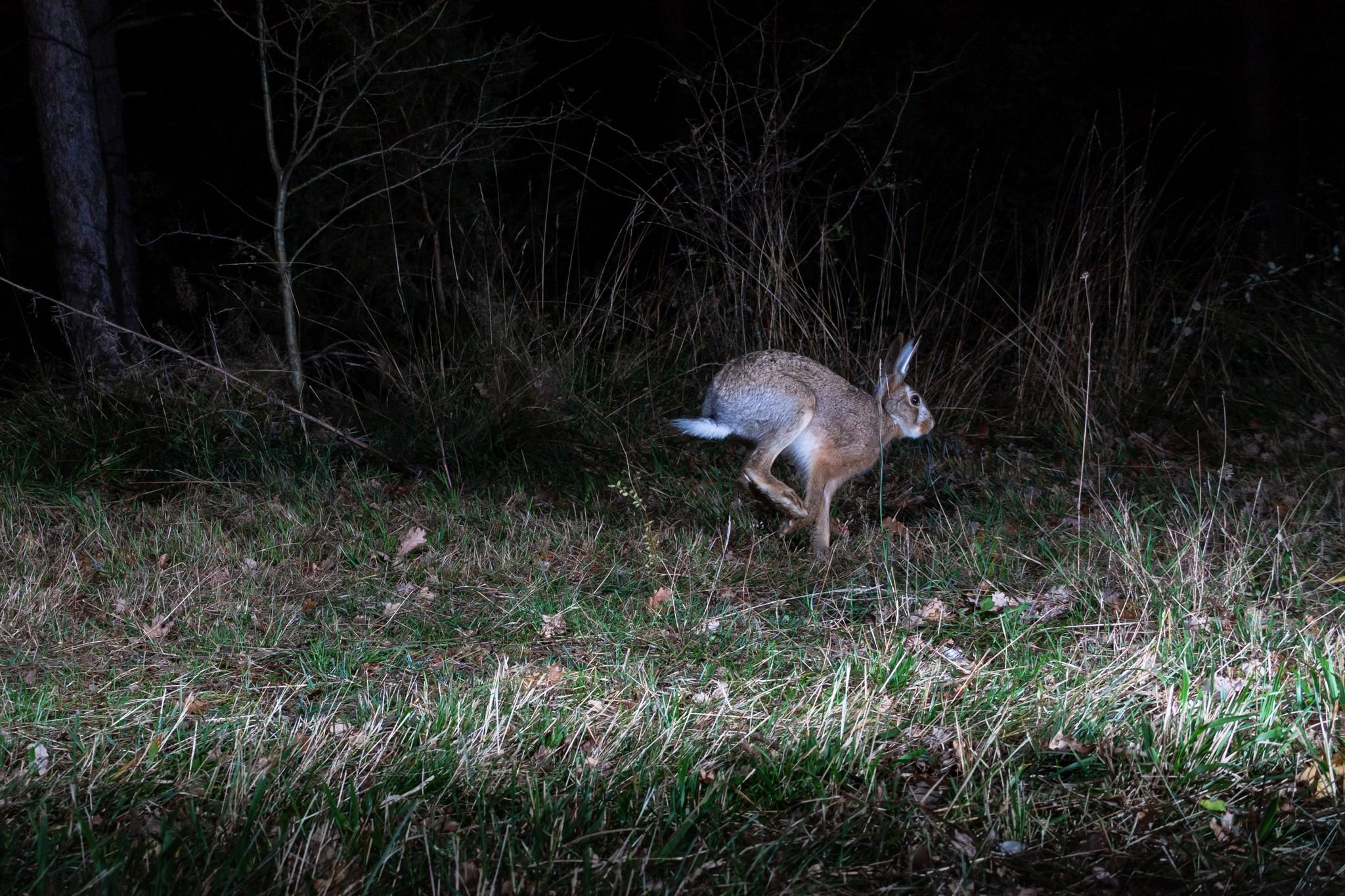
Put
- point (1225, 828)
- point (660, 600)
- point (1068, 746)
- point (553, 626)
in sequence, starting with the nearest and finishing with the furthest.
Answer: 1. point (1225, 828)
2. point (1068, 746)
3. point (553, 626)
4. point (660, 600)

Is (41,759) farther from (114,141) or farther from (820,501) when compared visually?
(114,141)

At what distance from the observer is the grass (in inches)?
108

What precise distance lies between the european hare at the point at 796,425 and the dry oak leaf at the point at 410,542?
1201mm

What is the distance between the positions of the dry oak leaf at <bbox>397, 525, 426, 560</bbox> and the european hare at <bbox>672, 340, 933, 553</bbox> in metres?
1.20

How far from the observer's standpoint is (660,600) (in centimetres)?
454

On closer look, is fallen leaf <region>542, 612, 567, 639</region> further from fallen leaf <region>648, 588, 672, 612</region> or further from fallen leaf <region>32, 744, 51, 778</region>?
fallen leaf <region>32, 744, 51, 778</region>

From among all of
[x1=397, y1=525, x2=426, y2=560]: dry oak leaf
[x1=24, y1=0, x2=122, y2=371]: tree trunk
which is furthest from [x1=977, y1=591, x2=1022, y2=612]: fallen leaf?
[x1=24, y1=0, x2=122, y2=371]: tree trunk

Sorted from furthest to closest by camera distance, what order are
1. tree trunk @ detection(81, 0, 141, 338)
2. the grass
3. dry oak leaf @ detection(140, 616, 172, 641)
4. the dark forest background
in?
tree trunk @ detection(81, 0, 141, 338)
the dark forest background
dry oak leaf @ detection(140, 616, 172, 641)
the grass

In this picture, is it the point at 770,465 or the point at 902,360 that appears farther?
the point at 902,360

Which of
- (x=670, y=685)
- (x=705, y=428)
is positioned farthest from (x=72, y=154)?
(x=670, y=685)

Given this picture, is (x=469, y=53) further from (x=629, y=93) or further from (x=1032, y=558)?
(x=1032, y=558)

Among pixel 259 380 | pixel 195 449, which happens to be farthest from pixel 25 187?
pixel 195 449

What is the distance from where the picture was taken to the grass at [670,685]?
274 cm

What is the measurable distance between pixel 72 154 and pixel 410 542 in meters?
4.93
